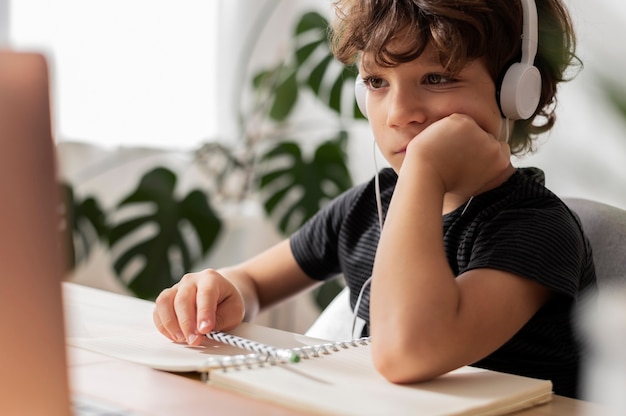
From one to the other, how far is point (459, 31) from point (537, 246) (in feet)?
0.88

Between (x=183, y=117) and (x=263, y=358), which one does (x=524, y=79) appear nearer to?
(x=263, y=358)

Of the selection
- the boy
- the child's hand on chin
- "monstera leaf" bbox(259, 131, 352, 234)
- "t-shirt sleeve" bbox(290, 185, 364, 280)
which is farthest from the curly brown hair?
"monstera leaf" bbox(259, 131, 352, 234)

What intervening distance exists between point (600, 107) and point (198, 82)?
2.61 metres

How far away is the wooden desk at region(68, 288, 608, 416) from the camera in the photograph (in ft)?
1.97

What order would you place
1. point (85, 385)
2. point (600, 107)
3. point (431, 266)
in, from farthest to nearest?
point (431, 266)
point (85, 385)
point (600, 107)

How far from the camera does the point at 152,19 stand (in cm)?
265

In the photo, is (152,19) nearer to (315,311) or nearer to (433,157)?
(315,311)

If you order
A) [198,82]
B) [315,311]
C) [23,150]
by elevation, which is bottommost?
[315,311]

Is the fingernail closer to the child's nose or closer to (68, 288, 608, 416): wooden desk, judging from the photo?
(68, 288, 608, 416): wooden desk

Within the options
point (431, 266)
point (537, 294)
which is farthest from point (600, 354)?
point (431, 266)

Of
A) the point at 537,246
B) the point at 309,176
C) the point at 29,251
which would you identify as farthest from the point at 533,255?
the point at 309,176

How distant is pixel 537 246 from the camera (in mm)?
869

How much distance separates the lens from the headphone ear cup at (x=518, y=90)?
0.96 m

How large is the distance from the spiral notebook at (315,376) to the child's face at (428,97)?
0.27m
